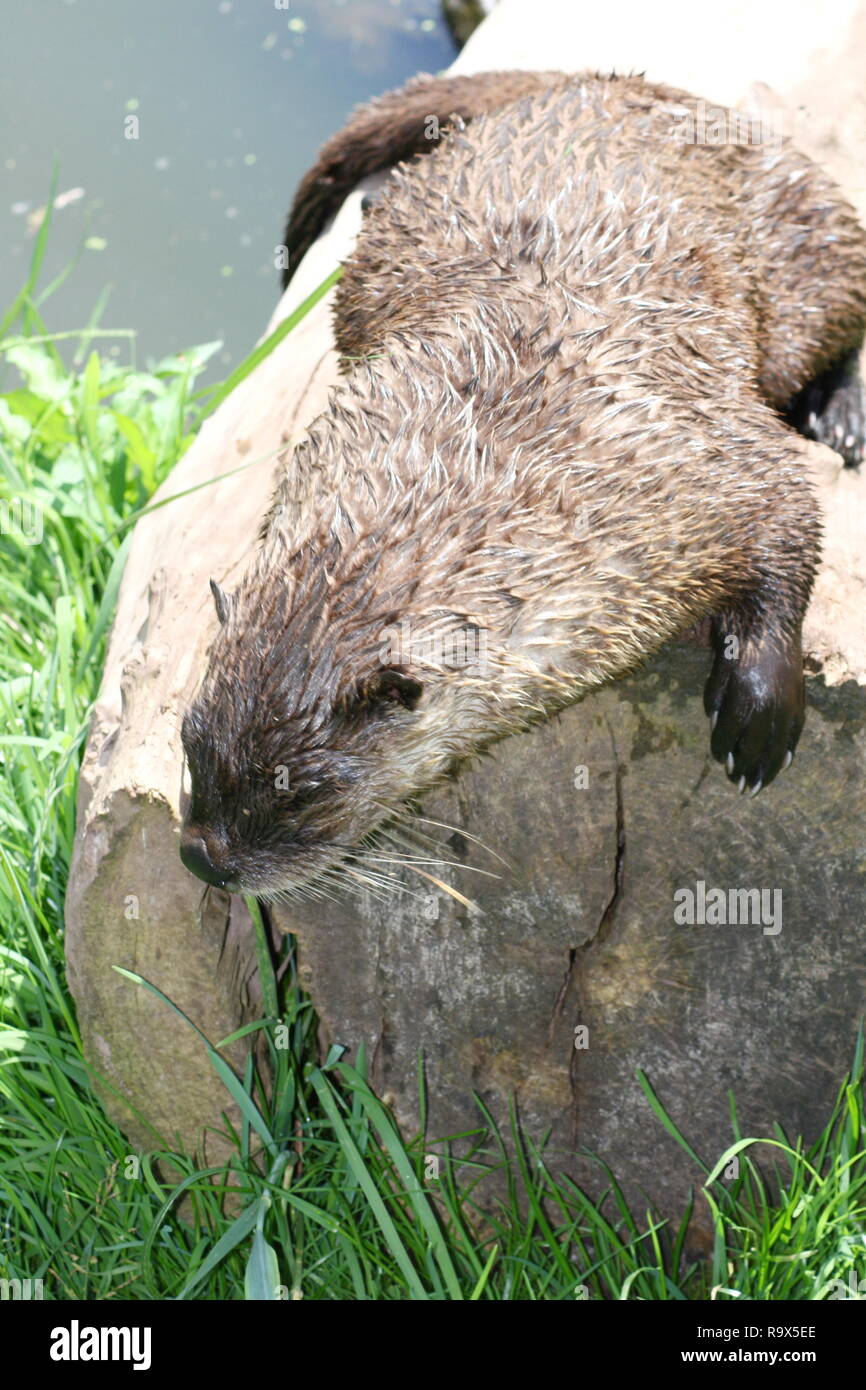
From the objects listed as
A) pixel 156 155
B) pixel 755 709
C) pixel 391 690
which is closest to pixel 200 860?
pixel 391 690

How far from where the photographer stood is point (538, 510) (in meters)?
2.01

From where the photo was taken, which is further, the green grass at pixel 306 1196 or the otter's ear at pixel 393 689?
the green grass at pixel 306 1196

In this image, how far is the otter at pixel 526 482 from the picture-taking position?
6.29 ft

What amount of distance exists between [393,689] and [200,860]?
38 cm

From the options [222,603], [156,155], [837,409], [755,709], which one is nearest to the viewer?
[222,603]

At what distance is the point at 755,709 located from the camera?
215cm

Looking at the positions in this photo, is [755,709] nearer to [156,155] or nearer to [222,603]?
[222,603]

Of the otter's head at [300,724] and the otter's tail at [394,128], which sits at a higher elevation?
the otter's tail at [394,128]

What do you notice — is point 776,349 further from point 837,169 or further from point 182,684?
point 182,684

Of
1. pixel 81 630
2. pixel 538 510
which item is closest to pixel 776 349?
pixel 538 510

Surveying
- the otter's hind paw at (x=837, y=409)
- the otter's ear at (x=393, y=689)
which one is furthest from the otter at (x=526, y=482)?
the otter's hind paw at (x=837, y=409)

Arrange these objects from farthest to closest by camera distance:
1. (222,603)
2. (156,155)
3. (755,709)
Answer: (156,155)
(755,709)
(222,603)

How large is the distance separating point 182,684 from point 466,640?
2.43 feet

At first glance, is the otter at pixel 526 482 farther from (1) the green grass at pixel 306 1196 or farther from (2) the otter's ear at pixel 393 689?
(1) the green grass at pixel 306 1196
